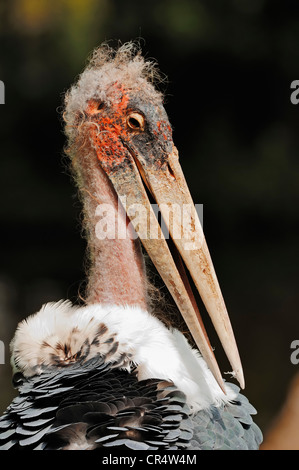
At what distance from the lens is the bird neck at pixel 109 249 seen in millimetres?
1590

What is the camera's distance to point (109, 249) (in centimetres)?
161

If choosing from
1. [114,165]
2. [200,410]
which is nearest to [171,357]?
[200,410]

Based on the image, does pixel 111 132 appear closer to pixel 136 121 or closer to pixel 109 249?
pixel 136 121

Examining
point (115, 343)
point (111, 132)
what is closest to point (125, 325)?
point (115, 343)

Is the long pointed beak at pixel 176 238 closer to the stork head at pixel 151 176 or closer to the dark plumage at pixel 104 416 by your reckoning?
the stork head at pixel 151 176

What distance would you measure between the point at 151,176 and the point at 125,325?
Result: 354 millimetres

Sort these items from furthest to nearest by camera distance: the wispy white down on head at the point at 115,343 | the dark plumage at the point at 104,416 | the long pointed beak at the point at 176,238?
1. the long pointed beak at the point at 176,238
2. the wispy white down on head at the point at 115,343
3. the dark plumage at the point at 104,416

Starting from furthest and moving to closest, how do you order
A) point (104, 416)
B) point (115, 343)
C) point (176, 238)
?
1. point (176, 238)
2. point (115, 343)
3. point (104, 416)

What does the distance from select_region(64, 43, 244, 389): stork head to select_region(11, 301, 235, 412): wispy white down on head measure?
6cm

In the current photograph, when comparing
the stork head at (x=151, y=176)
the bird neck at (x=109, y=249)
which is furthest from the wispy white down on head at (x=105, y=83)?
the bird neck at (x=109, y=249)

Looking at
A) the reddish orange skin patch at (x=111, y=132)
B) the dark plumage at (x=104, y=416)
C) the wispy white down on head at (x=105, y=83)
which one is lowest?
the dark plumage at (x=104, y=416)

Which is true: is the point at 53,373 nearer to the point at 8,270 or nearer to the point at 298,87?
the point at 8,270
